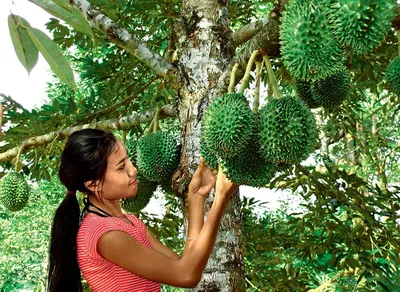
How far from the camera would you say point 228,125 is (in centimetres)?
146

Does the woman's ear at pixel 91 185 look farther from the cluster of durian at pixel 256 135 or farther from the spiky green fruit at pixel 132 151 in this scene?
the cluster of durian at pixel 256 135

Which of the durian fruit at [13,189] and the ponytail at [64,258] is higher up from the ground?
the durian fruit at [13,189]

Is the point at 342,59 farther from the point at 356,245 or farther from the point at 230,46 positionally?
A: the point at 356,245

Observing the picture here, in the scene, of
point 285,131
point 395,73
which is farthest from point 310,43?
point 395,73

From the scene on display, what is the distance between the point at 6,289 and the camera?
16.8m

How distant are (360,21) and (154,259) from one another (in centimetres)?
91

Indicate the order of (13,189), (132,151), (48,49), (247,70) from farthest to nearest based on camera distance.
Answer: (13,189)
(132,151)
(247,70)
(48,49)

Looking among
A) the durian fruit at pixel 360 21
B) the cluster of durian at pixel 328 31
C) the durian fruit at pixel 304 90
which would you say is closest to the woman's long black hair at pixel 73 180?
the durian fruit at pixel 304 90

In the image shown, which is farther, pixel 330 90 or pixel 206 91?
pixel 206 91

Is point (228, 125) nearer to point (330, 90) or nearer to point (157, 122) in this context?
point (330, 90)

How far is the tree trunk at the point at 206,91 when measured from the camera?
1.88 metres

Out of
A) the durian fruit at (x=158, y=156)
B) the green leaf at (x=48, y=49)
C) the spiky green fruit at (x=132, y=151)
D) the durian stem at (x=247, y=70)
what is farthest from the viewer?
the spiky green fruit at (x=132, y=151)

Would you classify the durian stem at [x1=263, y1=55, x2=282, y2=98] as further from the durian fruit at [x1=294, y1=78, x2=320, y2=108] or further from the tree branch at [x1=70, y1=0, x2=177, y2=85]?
the tree branch at [x1=70, y1=0, x2=177, y2=85]

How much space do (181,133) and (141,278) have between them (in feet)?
1.87
